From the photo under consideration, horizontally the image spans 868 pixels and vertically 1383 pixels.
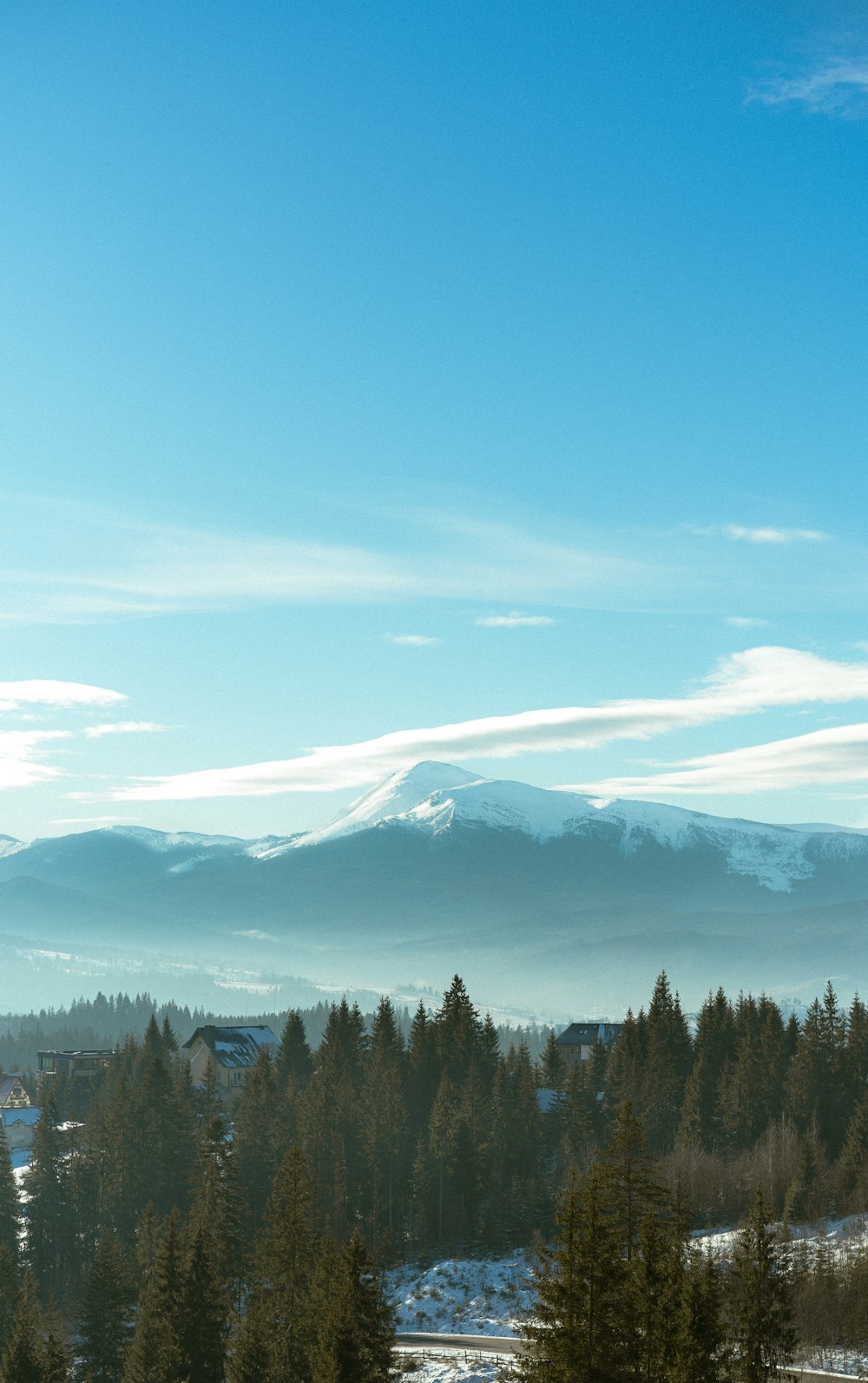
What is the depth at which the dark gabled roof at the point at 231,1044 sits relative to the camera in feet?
505

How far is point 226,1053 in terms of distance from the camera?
15475cm

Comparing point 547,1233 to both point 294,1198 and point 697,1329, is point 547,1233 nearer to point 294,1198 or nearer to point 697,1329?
point 294,1198

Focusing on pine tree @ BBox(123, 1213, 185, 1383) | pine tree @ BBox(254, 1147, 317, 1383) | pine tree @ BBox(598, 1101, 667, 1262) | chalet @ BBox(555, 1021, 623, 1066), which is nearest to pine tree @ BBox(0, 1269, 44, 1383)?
pine tree @ BBox(123, 1213, 185, 1383)

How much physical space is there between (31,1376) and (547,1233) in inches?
1963

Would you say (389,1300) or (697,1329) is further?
(389,1300)

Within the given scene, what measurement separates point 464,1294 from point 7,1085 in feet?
353

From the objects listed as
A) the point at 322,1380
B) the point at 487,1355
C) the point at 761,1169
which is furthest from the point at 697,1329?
the point at 761,1169

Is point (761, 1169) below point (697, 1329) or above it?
A: below

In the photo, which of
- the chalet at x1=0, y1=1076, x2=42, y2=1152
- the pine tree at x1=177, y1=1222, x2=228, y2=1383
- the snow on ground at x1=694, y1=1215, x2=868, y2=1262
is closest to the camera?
the pine tree at x1=177, y1=1222, x2=228, y2=1383

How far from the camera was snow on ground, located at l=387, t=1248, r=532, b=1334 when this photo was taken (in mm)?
80125

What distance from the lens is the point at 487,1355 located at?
6744 cm

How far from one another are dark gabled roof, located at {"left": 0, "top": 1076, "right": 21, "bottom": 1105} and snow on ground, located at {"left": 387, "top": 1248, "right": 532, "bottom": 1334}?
95.6 meters

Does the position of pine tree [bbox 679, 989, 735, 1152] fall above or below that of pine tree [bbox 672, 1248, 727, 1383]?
below

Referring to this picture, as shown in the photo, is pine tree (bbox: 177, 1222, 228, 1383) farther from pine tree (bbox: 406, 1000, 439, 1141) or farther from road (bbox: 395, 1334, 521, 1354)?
pine tree (bbox: 406, 1000, 439, 1141)
